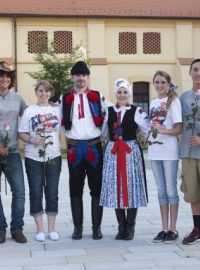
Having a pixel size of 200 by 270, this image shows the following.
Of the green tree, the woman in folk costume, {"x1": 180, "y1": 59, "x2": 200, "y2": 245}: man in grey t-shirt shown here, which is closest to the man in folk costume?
the woman in folk costume

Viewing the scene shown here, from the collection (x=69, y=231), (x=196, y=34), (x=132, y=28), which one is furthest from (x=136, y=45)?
(x=69, y=231)

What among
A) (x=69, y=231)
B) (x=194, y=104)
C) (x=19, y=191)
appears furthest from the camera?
(x=69, y=231)

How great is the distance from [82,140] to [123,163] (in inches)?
22.2

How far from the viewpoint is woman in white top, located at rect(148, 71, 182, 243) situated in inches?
239

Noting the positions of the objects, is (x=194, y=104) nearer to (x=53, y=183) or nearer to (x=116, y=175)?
(x=116, y=175)

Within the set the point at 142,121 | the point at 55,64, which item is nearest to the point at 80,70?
the point at 142,121

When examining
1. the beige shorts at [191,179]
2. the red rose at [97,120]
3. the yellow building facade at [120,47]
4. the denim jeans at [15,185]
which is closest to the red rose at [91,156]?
the red rose at [97,120]

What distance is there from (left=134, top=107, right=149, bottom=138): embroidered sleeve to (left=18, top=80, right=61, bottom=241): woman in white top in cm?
95

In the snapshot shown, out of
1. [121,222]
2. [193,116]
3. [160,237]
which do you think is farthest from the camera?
[121,222]

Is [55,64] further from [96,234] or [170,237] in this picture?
[170,237]

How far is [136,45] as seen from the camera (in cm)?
3027

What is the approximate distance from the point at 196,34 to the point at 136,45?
3.64 meters

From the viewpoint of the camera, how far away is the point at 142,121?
6367 millimetres

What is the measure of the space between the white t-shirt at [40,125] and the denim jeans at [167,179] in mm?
1229
